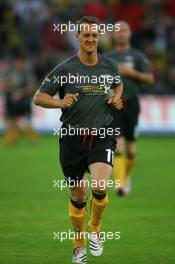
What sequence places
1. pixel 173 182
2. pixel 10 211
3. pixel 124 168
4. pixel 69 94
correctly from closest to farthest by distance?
pixel 69 94, pixel 10 211, pixel 124 168, pixel 173 182

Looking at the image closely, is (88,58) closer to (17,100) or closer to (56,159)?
(56,159)

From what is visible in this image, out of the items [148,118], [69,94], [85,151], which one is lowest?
[148,118]

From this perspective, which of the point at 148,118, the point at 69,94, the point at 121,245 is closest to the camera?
the point at 69,94

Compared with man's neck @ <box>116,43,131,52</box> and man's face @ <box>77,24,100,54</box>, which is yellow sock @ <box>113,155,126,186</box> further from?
man's face @ <box>77,24,100,54</box>

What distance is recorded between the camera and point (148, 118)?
27375 mm

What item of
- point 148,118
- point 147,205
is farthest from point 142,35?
point 147,205

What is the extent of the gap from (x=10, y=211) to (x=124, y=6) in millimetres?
16309

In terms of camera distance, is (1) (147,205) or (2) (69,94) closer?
(2) (69,94)

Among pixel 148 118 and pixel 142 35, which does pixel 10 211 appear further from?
pixel 142 35

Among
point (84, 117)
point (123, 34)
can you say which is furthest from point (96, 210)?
point (123, 34)

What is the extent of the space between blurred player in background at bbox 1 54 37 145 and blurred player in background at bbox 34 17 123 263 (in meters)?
15.8

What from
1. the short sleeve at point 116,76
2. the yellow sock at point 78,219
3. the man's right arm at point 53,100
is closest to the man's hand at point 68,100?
the man's right arm at point 53,100

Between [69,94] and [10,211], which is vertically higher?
[69,94]

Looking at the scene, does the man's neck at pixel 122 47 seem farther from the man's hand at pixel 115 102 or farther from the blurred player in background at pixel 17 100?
the blurred player in background at pixel 17 100
